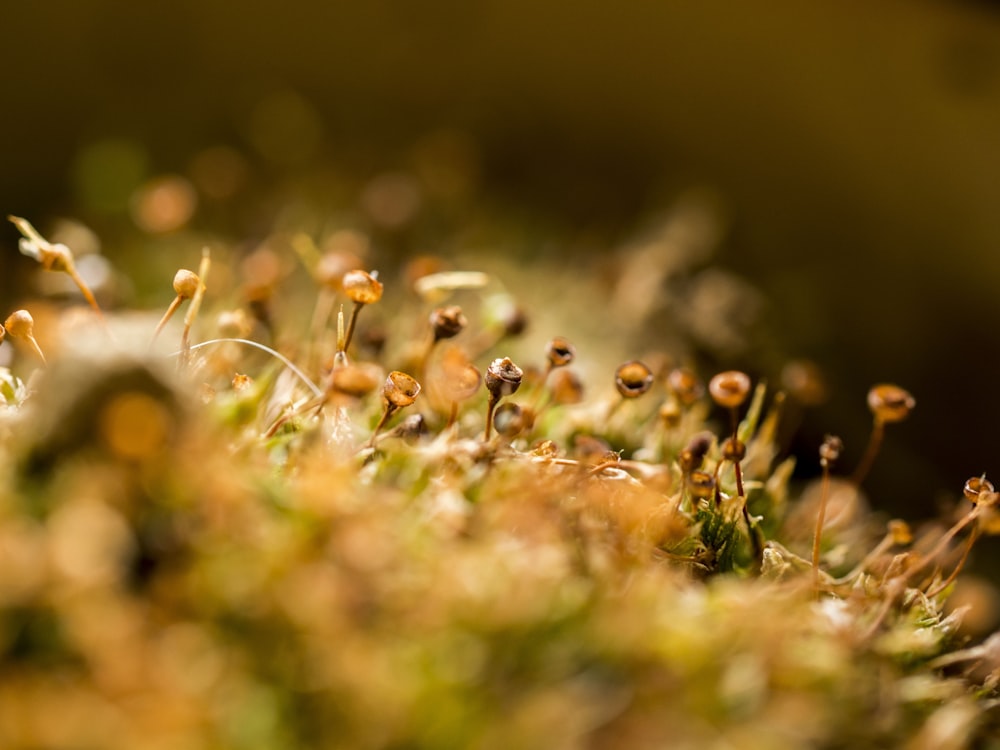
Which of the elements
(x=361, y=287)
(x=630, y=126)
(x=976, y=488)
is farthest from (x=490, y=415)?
(x=630, y=126)

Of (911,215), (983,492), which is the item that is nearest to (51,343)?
(983,492)

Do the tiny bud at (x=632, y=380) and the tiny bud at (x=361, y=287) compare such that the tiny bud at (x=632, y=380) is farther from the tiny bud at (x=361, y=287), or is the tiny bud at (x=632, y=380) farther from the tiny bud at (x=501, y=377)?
the tiny bud at (x=361, y=287)

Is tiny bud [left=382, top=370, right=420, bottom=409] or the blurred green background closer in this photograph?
tiny bud [left=382, top=370, right=420, bottom=409]

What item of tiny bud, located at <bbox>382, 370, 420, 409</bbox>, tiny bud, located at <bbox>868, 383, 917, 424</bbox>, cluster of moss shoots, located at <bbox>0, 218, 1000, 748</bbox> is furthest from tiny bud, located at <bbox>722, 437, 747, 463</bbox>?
tiny bud, located at <bbox>382, 370, 420, 409</bbox>

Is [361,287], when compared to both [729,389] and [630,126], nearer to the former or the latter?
[729,389]

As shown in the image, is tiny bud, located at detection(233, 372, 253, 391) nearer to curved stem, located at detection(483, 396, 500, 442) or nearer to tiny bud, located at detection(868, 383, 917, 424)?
curved stem, located at detection(483, 396, 500, 442)

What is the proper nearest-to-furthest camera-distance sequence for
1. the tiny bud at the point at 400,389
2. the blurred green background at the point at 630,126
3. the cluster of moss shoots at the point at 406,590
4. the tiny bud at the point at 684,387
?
the cluster of moss shoots at the point at 406,590, the tiny bud at the point at 400,389, the tiny bud at the point at 684,387, the blurred green background at the point at 630,126

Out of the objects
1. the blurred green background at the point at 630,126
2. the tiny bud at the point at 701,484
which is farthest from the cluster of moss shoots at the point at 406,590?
the blurred green background at the point at 630,126
